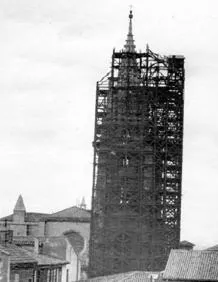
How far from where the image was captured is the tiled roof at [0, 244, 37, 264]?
37.6 metres

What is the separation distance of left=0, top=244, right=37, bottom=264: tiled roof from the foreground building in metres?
12.0

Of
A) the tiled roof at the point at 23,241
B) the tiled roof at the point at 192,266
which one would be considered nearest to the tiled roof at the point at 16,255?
the tiled roof at the point at 192,266

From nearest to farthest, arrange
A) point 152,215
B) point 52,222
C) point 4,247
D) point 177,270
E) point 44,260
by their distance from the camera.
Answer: point 177,270, point 4,247, point 44,260, point 152,215, point 52,222

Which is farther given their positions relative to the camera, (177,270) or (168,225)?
(168,225)

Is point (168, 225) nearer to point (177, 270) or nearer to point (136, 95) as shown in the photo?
point (136, 95)

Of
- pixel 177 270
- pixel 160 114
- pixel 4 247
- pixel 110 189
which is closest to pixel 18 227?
pixel 110 189

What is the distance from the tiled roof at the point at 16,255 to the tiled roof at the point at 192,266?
322 inches

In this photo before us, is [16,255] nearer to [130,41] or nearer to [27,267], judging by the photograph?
[27,267]

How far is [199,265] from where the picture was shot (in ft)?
122

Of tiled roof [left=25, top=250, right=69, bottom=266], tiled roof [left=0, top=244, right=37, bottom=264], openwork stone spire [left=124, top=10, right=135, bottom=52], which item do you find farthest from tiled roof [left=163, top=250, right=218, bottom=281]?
openwork stone spire [left=124, top=10, right=135, bottom=52]

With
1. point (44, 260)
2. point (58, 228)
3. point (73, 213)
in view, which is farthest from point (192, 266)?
point (73, 213)

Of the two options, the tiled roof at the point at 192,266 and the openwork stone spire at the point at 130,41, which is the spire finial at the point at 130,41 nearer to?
the openwork stone spire at the point at 130,41

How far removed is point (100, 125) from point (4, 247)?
1642cm

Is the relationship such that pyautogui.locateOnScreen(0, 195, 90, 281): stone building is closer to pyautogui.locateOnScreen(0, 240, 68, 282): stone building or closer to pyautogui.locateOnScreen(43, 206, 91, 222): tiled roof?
pyautogui.locateOnScreen(43, 206, 91, 222): tiled roof
